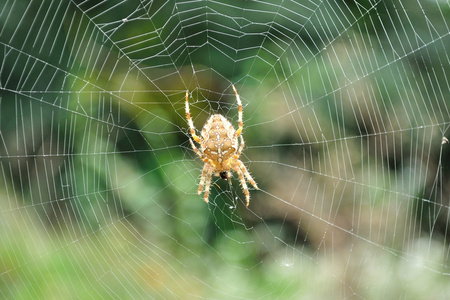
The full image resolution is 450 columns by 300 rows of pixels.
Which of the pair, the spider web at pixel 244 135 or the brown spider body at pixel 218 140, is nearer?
the brown spider body at pixel 218 140

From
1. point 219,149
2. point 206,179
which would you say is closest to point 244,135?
point 206,179

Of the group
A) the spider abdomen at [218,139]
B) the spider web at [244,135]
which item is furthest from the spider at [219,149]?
the spider web at [244,135]

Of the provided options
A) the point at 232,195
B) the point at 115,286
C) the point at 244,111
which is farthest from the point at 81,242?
the point at 244,111

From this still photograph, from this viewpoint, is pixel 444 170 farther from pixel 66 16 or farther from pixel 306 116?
pixel 66 16

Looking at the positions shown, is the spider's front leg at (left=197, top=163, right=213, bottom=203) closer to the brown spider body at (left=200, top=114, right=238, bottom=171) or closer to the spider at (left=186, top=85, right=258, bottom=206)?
the spider at (left=186, top=85, right=258, bottom=206)

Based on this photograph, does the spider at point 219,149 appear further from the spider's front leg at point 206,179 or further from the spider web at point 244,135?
the spider web at point 244,135

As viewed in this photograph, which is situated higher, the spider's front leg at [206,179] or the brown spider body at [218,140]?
the brown spider body at [218,140]
